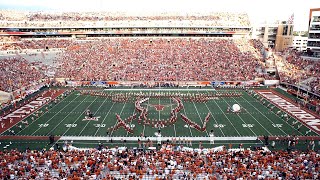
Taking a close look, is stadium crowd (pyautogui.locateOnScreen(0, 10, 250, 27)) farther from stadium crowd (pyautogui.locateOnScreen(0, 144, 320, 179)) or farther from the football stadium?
stadium crowd (pyautogui.locateOnScreen(0, 144, 320, 179))

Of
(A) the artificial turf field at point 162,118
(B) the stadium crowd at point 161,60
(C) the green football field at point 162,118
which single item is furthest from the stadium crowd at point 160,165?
(B) the stadium crowd at point 161,60

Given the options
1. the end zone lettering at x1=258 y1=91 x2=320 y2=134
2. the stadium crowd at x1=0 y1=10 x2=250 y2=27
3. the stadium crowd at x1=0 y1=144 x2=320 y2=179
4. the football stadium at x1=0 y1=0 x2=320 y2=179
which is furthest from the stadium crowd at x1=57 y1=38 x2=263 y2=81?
the stadium crowd at x1=0 y1=144 x2=320 y2=179

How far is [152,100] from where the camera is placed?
29.5 m

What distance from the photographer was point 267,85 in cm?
3675

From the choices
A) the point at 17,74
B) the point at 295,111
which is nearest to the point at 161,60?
the point at 17,74

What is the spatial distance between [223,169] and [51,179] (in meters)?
7.96

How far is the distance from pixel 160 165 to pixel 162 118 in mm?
9511

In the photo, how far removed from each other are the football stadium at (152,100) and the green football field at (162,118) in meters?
0.10

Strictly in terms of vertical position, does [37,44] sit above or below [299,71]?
above

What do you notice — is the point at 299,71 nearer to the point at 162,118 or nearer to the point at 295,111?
the point at 295,111

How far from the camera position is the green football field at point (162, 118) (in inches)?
813

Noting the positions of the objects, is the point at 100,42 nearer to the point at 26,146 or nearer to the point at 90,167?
the point at 26,146

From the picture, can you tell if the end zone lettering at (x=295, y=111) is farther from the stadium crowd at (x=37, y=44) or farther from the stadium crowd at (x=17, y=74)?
the stadium crowd at (x=37, y=44)

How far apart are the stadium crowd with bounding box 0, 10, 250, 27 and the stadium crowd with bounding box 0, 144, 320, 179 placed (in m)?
44.0
